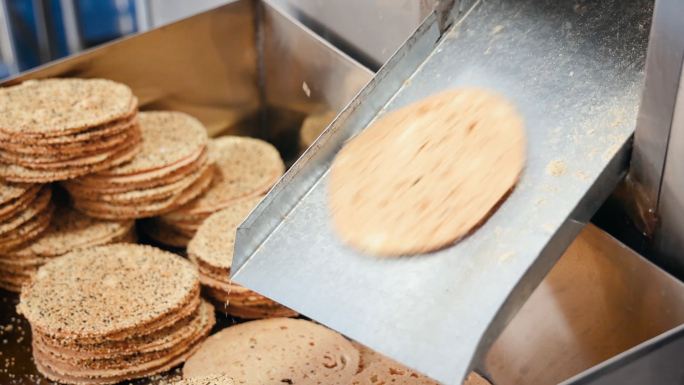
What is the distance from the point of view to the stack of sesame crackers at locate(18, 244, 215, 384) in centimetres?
164

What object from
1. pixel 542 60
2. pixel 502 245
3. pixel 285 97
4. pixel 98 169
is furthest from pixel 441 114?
pixel 285 97

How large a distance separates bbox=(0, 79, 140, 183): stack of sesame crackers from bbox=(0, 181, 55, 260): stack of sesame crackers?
0.05 m

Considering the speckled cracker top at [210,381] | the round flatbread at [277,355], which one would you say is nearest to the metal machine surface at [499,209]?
the speckled cracker top at [210,381]

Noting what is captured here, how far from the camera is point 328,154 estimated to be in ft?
4.31

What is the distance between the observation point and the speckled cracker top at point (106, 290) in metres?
1.64

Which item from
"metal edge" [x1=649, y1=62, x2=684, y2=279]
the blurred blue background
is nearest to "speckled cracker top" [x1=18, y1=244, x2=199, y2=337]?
"metal edge" [x1=649, y1=62, x2=684, y2=279]

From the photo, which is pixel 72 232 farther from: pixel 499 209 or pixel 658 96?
pixel 658 96

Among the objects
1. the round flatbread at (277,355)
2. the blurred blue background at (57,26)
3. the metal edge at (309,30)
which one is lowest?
the blurred blue background at (57,26)

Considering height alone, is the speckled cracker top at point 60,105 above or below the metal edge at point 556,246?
below

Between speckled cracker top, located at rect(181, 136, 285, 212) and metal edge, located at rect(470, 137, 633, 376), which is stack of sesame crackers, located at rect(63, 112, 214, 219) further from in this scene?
metal edge, located at rect(470, 137, 633, 376)

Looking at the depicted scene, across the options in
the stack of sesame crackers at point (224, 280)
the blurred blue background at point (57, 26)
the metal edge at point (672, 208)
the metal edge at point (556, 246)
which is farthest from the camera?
the blurred blue background at point (57, 26)

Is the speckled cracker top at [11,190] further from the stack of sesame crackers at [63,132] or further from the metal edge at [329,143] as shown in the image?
the metal edge at [329,143]

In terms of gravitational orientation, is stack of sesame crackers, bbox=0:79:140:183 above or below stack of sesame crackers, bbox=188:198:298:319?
above

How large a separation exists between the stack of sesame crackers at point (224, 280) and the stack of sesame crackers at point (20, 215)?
466mm
